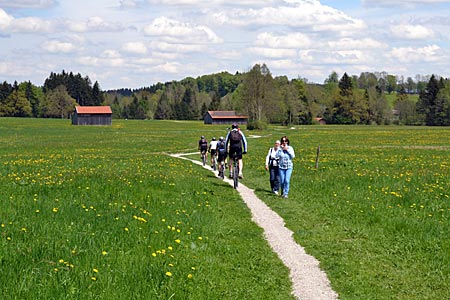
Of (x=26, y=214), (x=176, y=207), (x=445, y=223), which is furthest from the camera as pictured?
(x=176, y=207)

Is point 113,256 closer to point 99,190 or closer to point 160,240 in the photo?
point 160,240

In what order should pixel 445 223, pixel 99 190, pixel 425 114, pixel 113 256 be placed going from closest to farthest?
pixel 113 256, pixel 445 223, pixel 99 190, pixel 425 114

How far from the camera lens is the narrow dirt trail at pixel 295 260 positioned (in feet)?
27.6

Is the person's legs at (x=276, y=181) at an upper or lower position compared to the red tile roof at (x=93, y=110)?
lower

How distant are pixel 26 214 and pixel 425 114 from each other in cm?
15192

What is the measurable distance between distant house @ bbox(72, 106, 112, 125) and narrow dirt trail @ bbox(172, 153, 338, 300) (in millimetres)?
128968

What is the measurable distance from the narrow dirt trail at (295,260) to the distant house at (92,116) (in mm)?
128968

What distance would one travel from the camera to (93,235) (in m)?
9.75

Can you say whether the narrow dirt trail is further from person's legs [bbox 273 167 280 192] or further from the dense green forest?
the dense green forest

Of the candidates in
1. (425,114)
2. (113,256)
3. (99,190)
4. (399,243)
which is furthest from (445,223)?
(425,114)

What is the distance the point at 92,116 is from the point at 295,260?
13486 cm

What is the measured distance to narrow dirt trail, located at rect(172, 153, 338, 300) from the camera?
841 cm

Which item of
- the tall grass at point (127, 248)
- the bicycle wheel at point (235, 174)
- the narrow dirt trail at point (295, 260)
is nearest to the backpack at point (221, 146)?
the bicycle wheel at point (235, 174)

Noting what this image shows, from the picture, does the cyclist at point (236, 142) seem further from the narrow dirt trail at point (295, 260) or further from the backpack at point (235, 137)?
the narrow dirt trail at point (295, 260)
